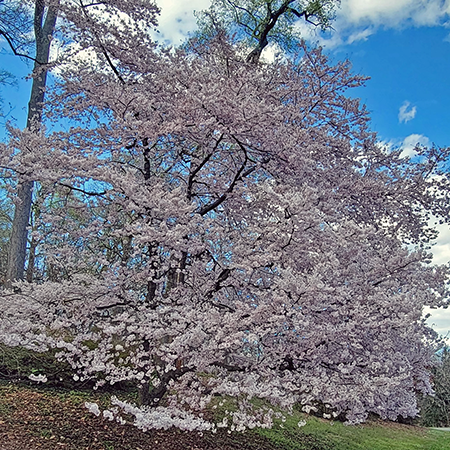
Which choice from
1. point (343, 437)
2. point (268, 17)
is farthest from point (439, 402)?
point (268, 17)

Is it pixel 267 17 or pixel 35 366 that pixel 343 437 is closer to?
pixel 35 366

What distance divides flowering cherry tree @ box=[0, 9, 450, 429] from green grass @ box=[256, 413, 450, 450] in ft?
9.28

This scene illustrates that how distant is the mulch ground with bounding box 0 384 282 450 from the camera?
4309mm

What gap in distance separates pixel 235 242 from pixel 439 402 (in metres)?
15.7

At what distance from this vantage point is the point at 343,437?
8188 mm

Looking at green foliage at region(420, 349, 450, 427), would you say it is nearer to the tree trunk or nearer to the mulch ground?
the mulch ground

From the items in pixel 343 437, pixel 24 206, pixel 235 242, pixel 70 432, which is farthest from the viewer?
pixel 343 437

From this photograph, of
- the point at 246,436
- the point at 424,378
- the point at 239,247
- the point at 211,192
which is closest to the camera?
the point at 239,247

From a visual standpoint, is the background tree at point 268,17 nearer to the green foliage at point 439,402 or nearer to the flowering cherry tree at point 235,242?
the flowering cherry tree at point 235,242

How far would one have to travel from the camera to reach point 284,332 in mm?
3357

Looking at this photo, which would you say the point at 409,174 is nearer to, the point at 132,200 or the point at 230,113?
the point at 230,113

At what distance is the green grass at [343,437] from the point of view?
6.57 meters

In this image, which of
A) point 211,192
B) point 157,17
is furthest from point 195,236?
point 157,17

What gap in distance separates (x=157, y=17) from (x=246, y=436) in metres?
5.90
